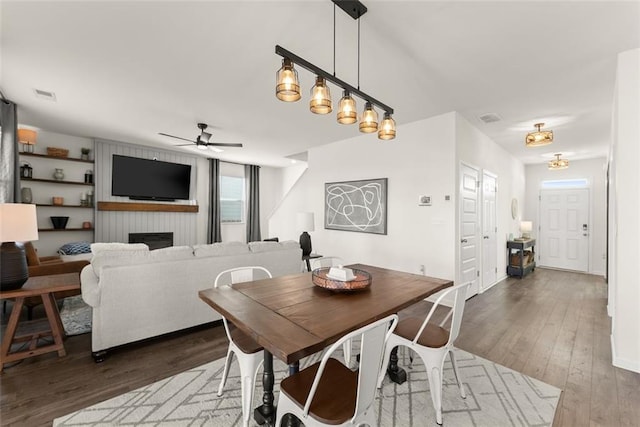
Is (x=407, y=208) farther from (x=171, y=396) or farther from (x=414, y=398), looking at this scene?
(x=171, y=396)

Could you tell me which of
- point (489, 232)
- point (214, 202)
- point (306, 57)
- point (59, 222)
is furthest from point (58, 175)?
point (489, 232)

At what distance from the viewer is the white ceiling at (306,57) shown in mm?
1954

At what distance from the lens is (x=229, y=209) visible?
770 cm

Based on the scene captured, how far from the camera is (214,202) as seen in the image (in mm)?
7133

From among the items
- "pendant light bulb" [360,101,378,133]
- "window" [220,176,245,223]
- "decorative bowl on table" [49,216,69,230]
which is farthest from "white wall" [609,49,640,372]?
"decorative bowl on table" [49,216,69,230]

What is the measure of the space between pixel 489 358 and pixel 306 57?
3.18 m

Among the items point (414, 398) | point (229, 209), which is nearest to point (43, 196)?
point (229, 209)

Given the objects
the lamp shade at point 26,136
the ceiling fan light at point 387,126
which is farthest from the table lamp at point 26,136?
the ceiling fan light at point 387,126

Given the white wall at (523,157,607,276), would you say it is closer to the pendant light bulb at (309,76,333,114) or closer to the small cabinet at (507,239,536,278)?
the small cabinet at (507,239,536,278)

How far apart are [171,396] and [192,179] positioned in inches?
228

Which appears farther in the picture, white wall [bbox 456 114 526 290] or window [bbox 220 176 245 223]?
window [bbox 220 176 245 223]

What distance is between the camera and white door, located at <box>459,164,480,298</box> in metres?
3.92

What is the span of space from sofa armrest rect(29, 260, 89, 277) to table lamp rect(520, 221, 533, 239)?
8254 mm

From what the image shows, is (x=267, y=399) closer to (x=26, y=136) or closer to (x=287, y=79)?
(x=287, y=79)
